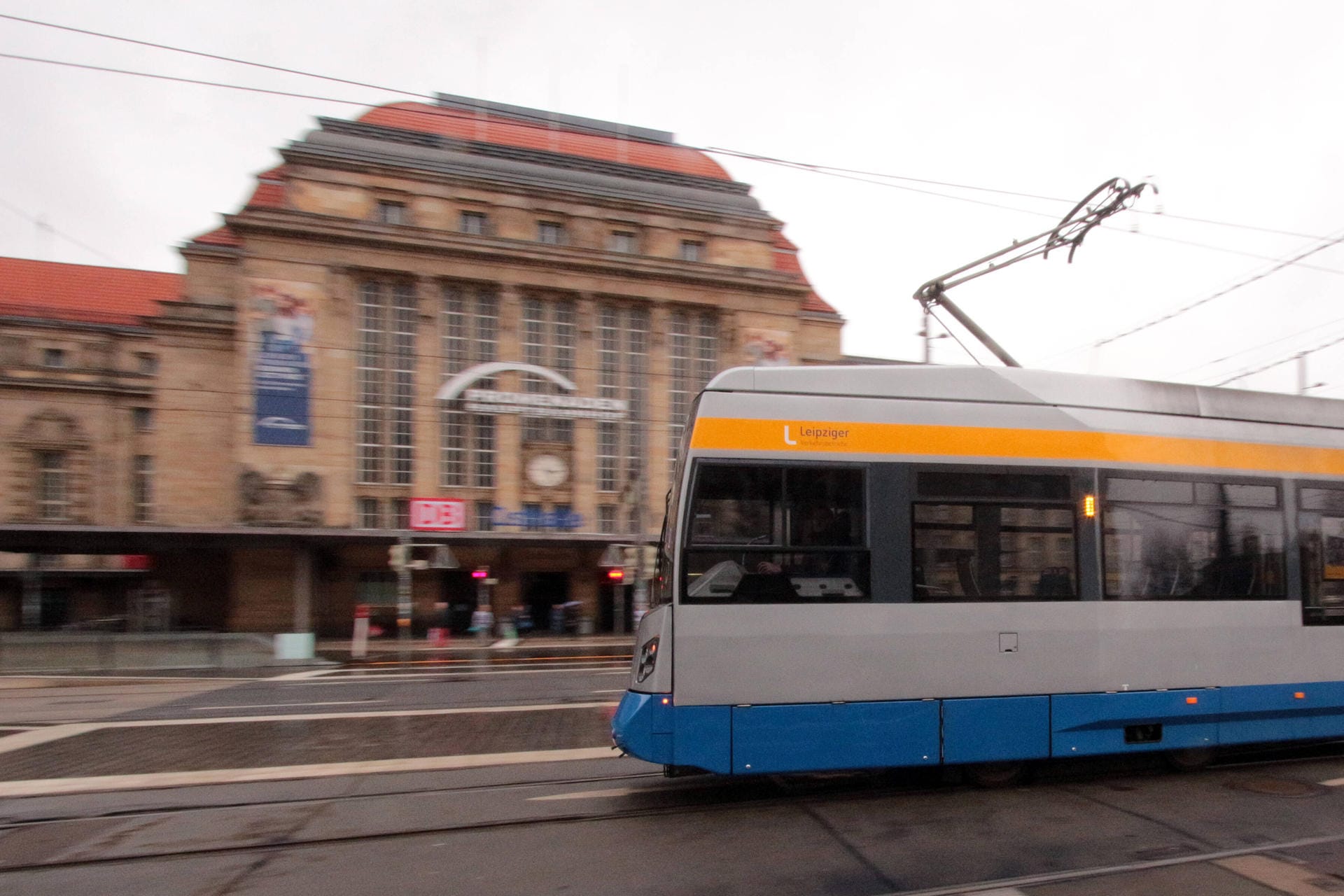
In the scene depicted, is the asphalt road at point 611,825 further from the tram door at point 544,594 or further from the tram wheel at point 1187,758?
the tram door at point 544,594

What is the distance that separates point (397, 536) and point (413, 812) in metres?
25.1

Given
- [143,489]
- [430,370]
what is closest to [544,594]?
[430,370]

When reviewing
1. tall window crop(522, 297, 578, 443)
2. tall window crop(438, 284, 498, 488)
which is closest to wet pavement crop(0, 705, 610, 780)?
tall window crop(438, 284, 498, 488)

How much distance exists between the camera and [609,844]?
530 cm

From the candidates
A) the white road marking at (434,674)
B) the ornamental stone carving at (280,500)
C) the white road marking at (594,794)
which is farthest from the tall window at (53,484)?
the white road marking at (594,794)

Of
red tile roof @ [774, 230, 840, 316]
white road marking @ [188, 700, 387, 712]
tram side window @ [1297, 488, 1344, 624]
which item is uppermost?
red tile roof @ [774, 230, 840, 316]

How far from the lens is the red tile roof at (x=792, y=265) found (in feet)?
129

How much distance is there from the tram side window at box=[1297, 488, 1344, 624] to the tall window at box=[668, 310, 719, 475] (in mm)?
28463

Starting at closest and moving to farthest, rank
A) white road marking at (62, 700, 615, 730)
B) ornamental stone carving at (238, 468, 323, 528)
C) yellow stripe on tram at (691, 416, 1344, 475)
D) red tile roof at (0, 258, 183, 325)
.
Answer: yellow stripe on tram at (691, 416, 1344, 475), white road marking at (62, 700, 615, 730), ornamental stone carving at (238, 468, 323, 528), red tile roof at (0, 258, 183, 325)

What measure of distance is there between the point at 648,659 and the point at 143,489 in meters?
45.2

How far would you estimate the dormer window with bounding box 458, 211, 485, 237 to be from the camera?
116 feet

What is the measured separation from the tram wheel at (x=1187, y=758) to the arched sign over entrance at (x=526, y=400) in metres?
28.1

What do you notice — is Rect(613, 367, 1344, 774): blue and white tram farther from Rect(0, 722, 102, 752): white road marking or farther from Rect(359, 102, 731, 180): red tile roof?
Rect(359, 102, 731, 180): red tile roof

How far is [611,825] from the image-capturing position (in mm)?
5691
